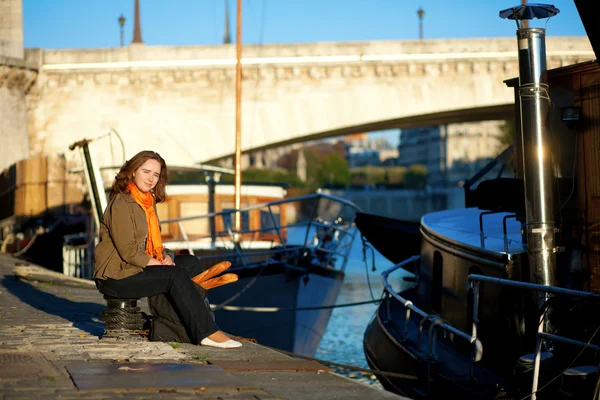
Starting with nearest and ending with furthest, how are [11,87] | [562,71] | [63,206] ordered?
[562,71]
[63,206]
[11,87]

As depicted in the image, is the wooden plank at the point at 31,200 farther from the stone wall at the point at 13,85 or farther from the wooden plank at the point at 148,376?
the wooden plank at the point at 148,376

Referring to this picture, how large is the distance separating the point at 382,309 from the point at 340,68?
17.0 meters

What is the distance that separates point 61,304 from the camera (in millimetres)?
9695

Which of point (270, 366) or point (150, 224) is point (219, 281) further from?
point (270, 366)

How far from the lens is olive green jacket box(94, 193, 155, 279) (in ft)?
21.0

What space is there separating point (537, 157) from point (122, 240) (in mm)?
3551

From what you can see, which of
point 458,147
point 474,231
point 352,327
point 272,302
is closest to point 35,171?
point 352,327

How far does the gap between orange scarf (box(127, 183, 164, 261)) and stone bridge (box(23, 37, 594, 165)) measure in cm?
2173

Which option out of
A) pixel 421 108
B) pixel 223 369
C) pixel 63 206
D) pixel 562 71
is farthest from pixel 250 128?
pixel 223 369

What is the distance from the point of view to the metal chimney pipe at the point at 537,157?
797 cm

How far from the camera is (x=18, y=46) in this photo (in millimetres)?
27500

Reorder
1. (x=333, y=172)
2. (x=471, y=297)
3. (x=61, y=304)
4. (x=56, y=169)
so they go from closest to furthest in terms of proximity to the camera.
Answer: (x=471, y=297) < (x=61, y=304) < (x=56, y=169) < (x=333, y=172)

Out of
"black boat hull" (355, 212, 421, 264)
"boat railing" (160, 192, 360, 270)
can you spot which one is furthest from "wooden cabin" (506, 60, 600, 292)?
"boat railing" (160, 192, 360, 270)

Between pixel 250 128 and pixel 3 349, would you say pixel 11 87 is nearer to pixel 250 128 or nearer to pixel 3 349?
pixel 250 128
